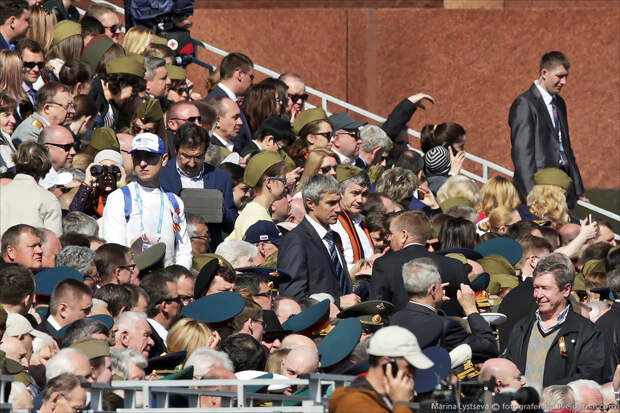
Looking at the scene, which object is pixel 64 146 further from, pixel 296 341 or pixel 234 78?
pixel 234 78

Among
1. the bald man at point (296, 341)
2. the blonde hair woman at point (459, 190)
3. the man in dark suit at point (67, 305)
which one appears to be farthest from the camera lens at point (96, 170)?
the blonde hair woman at point (459, 190)

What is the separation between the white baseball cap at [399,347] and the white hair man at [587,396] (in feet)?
5.60

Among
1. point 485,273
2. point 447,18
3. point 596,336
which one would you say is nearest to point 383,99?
point 447,18

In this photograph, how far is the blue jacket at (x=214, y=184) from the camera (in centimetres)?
1052

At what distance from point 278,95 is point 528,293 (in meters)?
4.55

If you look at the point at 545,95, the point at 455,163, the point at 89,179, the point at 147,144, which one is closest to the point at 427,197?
the point at 455,163

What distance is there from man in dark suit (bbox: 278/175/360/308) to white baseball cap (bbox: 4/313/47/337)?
2.42m

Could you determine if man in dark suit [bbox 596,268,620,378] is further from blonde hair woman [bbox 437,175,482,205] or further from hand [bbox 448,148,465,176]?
hand [bbox 448,148,465,176]

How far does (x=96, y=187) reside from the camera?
10.0 m

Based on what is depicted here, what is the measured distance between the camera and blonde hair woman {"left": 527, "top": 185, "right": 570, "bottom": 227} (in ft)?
42.4

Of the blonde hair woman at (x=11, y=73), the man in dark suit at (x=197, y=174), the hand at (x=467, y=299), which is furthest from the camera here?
the blonde hair woman at (x=11, y=73)

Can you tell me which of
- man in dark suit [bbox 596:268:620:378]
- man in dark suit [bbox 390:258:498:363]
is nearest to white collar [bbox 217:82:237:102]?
man in dark suit [bbox 596:268:620:378]

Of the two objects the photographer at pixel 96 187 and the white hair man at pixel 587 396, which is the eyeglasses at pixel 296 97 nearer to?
the photographer at pixel 96 187

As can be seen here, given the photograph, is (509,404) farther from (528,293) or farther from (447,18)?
(447,18)
